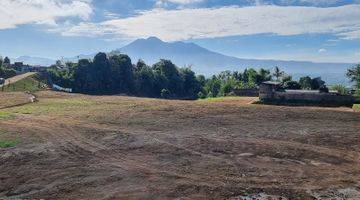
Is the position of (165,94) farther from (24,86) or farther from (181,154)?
(181,154)

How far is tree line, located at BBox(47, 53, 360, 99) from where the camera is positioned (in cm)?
9775

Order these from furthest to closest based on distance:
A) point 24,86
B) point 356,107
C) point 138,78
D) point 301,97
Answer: point 138,78 → point 24,86 → point 301,97 → point 356,107

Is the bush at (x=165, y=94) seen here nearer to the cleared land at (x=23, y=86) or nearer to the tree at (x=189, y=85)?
the tree at (x=189, y=85)

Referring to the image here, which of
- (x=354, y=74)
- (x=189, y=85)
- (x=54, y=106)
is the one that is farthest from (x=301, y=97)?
(x=189, y=85)

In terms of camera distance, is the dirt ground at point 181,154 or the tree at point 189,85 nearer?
the dirt ground at point 181,154

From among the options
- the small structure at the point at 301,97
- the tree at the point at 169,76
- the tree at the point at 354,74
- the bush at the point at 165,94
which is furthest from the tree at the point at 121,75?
the small structure at the point at 301,97

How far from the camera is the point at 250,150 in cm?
2639

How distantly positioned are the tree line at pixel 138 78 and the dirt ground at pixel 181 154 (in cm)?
5556

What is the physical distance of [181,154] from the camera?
25578 millimetres

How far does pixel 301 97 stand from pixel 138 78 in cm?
6467

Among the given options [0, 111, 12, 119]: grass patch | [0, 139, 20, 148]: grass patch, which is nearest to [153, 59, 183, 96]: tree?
[0, 111, 12, 119]: grass patch

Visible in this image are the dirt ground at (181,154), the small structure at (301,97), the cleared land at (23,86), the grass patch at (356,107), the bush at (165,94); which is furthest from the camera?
the bush at (165,94)

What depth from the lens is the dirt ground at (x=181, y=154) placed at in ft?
65.6

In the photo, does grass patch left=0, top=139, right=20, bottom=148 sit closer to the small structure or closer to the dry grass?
the dry grass
